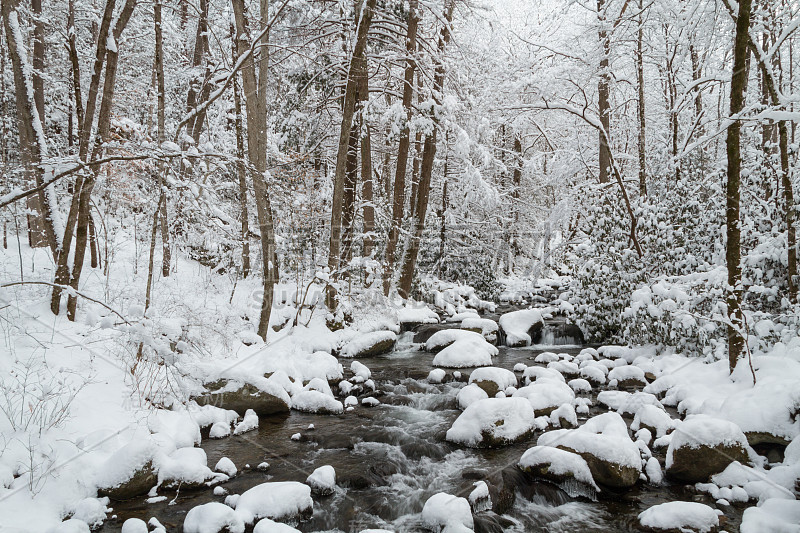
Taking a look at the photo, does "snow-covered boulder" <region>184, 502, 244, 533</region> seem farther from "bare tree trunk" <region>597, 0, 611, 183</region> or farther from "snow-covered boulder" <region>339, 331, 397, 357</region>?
"bare tree trunk" <region>597, 0, 611, 183</region>

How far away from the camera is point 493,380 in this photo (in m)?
7.36

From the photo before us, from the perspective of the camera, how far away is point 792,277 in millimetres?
6613

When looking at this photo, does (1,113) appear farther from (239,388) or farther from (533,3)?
(533,3)

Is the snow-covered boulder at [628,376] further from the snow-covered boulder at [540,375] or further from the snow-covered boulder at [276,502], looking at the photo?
the snow-covered boulder at [276,502]

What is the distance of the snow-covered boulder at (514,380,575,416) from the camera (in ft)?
21.6

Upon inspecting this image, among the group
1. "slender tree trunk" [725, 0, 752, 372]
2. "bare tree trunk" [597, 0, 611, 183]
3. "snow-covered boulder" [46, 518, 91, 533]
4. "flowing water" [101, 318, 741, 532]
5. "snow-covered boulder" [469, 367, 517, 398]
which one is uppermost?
"bare tree trunk" [597, 0, 611, 183]

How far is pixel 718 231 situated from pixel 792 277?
177 cm

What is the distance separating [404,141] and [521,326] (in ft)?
19.6

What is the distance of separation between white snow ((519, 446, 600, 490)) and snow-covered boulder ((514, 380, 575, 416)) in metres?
1.45

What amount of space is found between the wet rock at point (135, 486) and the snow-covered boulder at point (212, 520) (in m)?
0.83

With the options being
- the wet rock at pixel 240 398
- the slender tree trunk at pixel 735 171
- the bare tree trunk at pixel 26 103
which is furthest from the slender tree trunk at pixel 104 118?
the slender tree trunk at pixel 735 171

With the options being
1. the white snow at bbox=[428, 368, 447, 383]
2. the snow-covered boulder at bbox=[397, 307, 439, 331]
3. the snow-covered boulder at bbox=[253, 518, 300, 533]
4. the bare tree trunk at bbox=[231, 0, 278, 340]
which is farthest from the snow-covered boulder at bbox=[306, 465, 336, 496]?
the snow-covered boulder at bbox=[397, 307, 439, 331]

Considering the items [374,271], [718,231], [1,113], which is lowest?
[374,271]

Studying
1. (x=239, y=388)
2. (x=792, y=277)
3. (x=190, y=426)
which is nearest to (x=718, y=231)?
(x=792, y=277)
